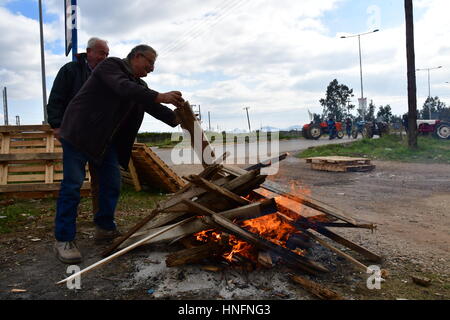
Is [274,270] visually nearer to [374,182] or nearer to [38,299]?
[38,299]

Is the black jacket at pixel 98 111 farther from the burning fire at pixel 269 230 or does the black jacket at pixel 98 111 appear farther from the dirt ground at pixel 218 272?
the burning fire at pixel 269 230

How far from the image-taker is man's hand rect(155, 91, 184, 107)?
317 centimetres

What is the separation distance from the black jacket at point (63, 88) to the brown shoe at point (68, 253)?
125cm

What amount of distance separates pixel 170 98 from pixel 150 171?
390cm

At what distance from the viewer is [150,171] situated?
271 inches

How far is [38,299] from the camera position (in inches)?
101

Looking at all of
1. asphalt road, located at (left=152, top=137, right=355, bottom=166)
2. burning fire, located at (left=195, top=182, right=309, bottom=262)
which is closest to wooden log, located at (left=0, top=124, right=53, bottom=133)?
burning fire, located at (left=195, top=182, right=309, bottom=262)

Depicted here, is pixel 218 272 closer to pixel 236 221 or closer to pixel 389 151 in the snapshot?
pixel 236 221

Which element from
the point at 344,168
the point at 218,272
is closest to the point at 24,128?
the point at 218,272

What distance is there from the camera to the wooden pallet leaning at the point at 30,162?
645 centimetres

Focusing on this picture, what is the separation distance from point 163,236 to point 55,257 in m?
1.07

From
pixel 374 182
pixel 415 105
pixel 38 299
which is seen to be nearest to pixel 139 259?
pixel 38 299

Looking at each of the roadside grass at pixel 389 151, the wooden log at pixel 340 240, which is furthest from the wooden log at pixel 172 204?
the roadside grass at pixel 389 151
